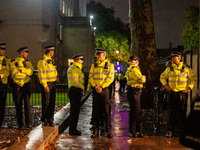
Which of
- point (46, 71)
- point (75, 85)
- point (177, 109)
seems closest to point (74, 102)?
point (75, 85)

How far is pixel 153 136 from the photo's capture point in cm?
705

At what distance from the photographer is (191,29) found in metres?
52.2

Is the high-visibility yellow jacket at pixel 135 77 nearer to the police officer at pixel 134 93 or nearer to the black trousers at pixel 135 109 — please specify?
the police officer at pixel 134 93

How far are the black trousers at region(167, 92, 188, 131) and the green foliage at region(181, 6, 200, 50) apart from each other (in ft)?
154

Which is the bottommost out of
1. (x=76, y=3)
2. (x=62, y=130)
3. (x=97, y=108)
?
(x=62, y=130)

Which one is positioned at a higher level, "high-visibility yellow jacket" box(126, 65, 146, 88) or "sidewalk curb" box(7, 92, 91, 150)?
"high-visibility yellow jacket" box(126, 65, 146, 88)

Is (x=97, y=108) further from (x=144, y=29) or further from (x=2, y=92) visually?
(x=144, y=29)

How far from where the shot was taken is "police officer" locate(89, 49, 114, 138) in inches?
264

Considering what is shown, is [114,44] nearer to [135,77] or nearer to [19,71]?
[19,71]

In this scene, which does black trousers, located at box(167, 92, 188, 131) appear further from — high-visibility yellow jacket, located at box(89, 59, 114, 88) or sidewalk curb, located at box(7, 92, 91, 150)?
sidewalk curb, located at box(7, 92, 91, 150)

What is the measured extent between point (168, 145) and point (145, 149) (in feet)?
2.18

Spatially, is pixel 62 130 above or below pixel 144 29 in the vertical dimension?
below

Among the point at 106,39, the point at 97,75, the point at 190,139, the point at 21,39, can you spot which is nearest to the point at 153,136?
the point at 97,75

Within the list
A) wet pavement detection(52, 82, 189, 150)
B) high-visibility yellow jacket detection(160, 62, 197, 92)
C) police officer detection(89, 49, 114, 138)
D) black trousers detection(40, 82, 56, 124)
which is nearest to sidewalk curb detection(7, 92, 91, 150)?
wet pavement detection(52, 82, 189, 150)
